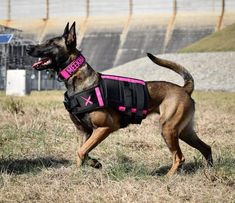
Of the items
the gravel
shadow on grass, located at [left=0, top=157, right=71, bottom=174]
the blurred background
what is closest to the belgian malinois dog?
shadow on grass, located at [left=0, top=157, right=71, bottom=174]

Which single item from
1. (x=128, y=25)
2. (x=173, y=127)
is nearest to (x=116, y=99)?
(x=173, y=127)

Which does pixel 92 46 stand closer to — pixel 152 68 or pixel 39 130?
pixel 152 68

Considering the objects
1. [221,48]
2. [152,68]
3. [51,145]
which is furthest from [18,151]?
[221,48]

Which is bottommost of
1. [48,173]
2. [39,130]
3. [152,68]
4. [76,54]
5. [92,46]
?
[92,46]

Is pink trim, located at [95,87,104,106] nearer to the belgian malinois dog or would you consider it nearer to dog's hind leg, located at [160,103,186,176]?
the belgian malinois dog

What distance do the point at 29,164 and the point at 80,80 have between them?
1230mm

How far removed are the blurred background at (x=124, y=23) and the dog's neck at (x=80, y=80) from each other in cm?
4566

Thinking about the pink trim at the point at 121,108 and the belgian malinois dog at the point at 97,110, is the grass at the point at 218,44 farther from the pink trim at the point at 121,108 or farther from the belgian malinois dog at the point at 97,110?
the pink trim at the point at 121,108

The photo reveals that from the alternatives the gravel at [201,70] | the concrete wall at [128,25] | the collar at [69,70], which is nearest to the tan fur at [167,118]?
the collar at [69,70]

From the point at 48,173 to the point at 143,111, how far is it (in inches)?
52.9

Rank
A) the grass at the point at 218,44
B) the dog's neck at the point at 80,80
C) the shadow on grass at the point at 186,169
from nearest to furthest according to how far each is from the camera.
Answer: the shadow on grass at the point at 186,169
the dog's neck at the point at 80,80
the grass at the point at 218,44

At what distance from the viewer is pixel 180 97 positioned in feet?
20.5

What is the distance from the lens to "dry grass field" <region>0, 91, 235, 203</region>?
15.2 ft

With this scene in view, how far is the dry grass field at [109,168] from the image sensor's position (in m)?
4.64
